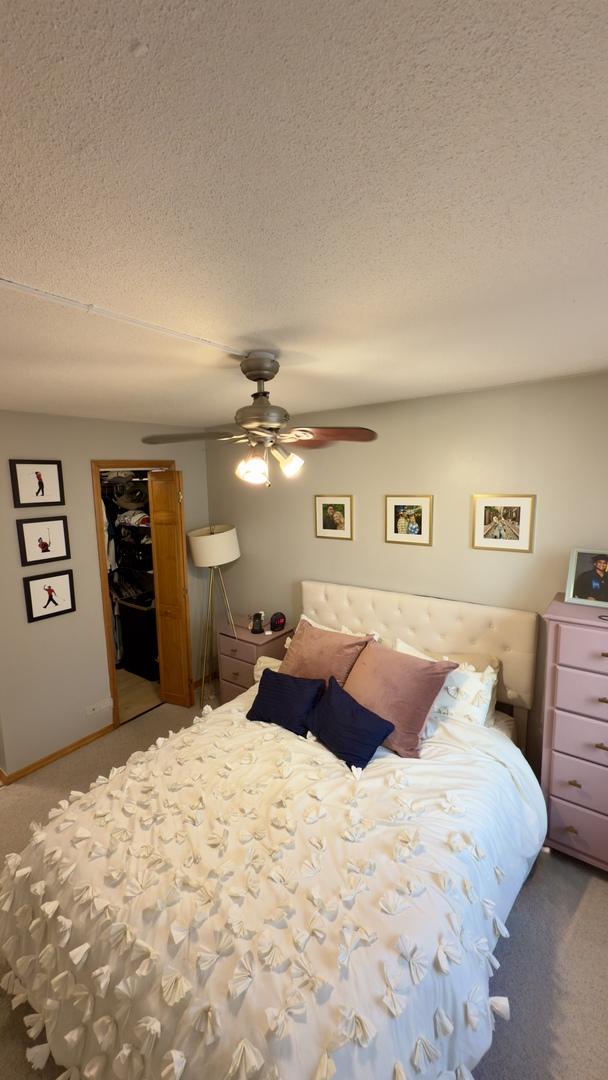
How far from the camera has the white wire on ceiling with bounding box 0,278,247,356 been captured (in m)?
1.16

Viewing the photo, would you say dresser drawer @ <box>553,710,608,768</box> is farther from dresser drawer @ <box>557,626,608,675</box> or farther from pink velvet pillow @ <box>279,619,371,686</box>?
pink velvet pillow @ <box>279,619,371,686</box>

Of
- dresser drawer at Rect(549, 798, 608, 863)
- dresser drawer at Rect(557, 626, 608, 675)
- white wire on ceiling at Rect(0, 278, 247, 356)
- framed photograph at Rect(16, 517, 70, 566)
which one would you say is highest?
white wire on ceiling at Rect(0, 278, 247, 356)

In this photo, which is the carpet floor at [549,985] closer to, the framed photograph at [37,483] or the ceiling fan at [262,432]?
the ceiling fan at [262,432]

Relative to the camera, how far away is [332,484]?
3.49 m

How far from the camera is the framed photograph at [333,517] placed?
3439 mm

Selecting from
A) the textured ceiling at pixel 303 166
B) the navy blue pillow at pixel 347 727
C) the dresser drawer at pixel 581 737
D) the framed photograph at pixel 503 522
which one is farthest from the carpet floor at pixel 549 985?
the textured ceiling at pixel 303 166

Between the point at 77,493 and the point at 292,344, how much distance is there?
7.90 ft

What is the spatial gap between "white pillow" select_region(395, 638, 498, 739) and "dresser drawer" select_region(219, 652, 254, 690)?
5.13 feet

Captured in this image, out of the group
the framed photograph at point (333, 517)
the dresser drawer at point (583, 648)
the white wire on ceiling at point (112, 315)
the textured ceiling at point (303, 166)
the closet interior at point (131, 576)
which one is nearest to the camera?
the textured ceiling at point (303, 166)

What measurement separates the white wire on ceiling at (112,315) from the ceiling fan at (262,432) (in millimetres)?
97

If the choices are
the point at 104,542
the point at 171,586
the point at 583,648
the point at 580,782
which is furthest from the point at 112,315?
the point at 171,586

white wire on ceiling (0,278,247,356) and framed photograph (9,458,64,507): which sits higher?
white wire on ceiling (0,278,247,356)

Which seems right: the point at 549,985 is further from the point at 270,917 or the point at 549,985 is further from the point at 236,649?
the point at 236,649

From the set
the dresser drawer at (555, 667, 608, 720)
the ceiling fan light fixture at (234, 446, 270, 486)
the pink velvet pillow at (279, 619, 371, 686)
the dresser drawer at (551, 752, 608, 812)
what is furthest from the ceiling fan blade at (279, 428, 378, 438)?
the dresser drawer at (551, 752, 608, 812)
